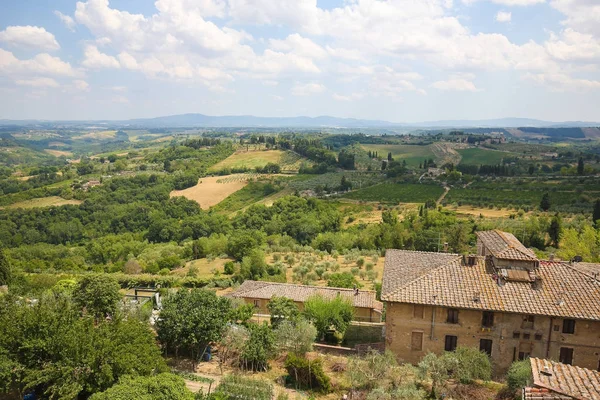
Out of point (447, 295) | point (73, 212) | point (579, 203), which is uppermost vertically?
point (447, 295)

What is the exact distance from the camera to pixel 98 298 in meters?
27.8

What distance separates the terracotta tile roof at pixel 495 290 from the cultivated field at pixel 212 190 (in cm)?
9188

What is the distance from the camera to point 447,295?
24891 mm

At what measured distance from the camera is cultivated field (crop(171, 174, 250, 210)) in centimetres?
11669

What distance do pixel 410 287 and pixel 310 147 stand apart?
146m

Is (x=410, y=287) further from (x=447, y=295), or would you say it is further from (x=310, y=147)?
(x=310, y=147)

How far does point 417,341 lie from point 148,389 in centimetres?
1498

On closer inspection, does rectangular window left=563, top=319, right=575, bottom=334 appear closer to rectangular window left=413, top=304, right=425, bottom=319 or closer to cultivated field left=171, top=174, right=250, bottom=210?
rectangular window left=413, top=304, right=425, bottom=319

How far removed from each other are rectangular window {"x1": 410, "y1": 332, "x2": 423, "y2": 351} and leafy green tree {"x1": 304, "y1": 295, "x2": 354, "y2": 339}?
4762mm

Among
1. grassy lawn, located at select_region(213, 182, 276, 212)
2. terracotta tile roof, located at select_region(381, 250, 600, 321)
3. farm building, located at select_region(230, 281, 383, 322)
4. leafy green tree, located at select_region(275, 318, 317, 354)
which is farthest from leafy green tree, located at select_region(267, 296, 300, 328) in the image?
grassy lawn, located at select_region(213, 182, 276, 212)

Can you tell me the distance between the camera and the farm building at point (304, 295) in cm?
3334

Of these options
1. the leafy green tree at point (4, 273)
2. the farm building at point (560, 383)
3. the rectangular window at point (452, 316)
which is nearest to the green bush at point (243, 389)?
the rectangular window at point (452, 316)

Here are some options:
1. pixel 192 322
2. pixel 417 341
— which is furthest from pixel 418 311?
pixel 192 322

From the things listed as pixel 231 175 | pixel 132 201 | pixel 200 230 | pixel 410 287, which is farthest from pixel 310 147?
pixel 410 287
